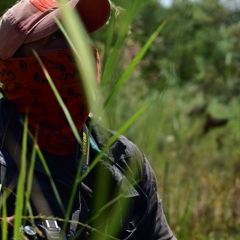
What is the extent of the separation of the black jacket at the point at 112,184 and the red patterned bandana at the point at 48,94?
4 centimetres

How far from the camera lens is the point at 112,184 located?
198 centimetres

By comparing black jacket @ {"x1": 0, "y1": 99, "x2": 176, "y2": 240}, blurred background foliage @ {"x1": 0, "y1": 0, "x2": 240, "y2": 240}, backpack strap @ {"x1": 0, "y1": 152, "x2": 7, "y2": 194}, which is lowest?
blurred background foliage @ {"x1": 0, "y1": 0, "x2": 240, "y2": 240}

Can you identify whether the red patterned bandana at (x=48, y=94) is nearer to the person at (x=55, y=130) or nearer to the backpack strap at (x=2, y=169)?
the person at (x=55, y=130)

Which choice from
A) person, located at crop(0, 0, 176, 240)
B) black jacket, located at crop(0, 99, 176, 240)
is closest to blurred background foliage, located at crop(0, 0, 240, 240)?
person, located at crop(0, 0, 176, 240)

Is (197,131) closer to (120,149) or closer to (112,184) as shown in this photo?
(120,149)

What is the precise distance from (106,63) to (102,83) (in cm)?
6

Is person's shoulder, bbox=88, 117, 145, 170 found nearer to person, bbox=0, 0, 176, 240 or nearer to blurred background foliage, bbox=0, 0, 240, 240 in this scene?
person, bbox=0, 0, 176, 240

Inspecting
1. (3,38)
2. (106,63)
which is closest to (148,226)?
(3,38)

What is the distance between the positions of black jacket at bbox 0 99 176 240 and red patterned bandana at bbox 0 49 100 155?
0.04 m

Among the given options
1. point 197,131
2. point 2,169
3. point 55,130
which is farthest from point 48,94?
point 197,131

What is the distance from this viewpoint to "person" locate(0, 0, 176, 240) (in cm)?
192

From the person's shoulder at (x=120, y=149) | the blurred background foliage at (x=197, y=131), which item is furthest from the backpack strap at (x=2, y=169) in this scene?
the blurred background foliage at (x=197, y=131)

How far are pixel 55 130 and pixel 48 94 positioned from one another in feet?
0.35

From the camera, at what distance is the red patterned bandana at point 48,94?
193 centimetres
